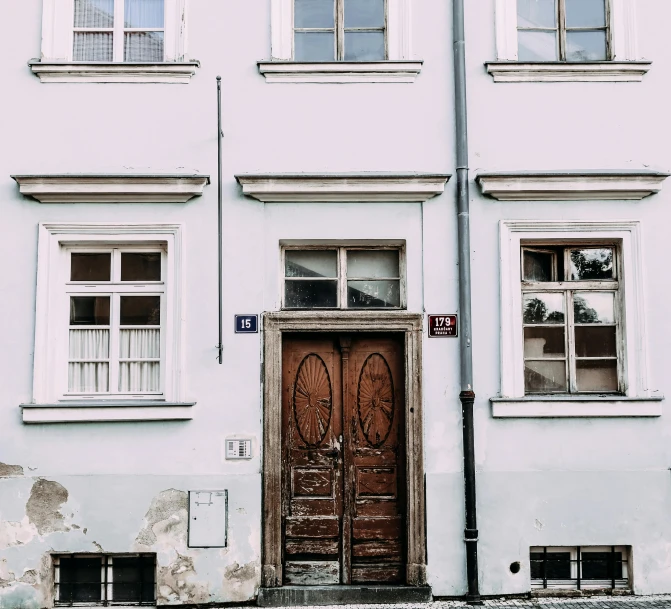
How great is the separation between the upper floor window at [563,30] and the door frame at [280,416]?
9.48 feet

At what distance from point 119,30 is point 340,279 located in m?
3.22

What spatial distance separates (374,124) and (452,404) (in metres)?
2.71

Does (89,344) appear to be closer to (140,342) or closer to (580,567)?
(140,342)

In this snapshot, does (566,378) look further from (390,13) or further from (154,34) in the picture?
(154,34)

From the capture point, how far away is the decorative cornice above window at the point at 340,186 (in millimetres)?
7336

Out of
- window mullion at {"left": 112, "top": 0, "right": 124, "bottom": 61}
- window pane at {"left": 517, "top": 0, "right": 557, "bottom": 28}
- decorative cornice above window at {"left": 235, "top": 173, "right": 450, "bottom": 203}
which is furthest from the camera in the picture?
window pane at {"left": 517, "top": 0, "right": 557, "bottom": 28}

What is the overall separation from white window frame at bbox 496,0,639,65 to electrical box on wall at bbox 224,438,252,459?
432cm

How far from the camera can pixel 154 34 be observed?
7730 mm

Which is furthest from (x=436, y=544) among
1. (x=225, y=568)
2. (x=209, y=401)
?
(x=209, y=401)

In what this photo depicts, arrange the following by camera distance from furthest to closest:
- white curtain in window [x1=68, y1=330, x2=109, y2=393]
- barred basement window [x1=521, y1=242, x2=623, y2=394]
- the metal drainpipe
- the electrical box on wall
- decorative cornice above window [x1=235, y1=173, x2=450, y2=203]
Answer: barred basement window [x1=521, y1=242, x2=623, y2=394] < white curtain in window [x1=68, y1=330, x2=109, y2=393] < decorative cornice above window [x1=235, y1=173, x2=450, y2=203] < the electrical box on wall < the metal drainpipe

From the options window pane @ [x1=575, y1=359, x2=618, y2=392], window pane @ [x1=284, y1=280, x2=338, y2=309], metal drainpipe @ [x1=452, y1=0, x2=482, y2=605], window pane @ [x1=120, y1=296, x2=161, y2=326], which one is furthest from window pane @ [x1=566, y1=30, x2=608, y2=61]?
window pane @ [x1=120, y1=296, x2=161, y2=326]

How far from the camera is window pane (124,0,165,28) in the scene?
25.4ft

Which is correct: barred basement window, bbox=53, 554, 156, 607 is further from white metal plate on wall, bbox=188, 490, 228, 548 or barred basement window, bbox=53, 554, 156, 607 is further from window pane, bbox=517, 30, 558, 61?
window pane, bbox=517, 30, 558, 61

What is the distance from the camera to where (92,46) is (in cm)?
771
